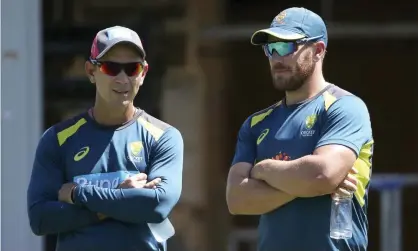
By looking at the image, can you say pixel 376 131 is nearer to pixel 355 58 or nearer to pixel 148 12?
pixel 355 58

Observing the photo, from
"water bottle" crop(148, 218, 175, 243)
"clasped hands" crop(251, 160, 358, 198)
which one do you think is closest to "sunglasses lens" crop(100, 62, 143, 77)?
"water bottle" crop(148, 218, 175, 243)

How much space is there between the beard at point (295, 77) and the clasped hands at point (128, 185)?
692 mm

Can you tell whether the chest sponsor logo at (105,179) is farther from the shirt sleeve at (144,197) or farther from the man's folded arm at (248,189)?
the man's folded arm at (248,189)

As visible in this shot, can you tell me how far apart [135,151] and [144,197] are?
228mm

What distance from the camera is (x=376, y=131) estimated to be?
26.3ft

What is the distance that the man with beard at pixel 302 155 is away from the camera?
13.3 feet

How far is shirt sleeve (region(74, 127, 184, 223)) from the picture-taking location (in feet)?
13.7

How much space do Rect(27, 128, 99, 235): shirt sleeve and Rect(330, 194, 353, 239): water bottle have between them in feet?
3.40

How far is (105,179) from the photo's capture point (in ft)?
14.0

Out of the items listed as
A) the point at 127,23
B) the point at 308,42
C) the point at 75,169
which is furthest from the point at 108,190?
the point at 127,23

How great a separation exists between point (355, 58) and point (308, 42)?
3.79 meters

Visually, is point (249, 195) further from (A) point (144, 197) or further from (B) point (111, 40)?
(B) point (111, 40)

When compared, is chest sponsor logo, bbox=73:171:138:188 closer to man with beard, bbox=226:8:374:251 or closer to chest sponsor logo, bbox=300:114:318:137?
man with beard, bbox=226:8:374:251

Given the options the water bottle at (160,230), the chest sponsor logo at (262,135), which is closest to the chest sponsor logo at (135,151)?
the water bottle at (160,230)
